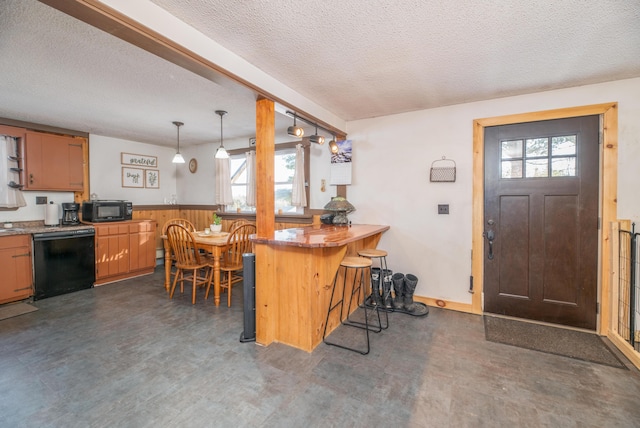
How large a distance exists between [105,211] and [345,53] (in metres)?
4.30

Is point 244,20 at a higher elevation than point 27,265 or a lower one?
higher

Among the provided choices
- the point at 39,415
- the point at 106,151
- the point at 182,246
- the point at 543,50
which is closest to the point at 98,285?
the point at 182,246

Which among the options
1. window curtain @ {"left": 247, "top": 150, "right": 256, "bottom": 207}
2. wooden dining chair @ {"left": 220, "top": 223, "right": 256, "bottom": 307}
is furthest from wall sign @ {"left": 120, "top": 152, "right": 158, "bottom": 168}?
wooden dining chair @ {"left": 220, "top": 223, "right": 256, "bottom": 307}

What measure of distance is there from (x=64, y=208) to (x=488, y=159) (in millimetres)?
5744

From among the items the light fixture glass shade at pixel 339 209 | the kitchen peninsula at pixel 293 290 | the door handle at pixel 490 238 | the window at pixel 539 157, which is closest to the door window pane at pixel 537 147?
the window at pixel 539 157

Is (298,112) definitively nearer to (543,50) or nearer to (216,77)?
(216,77)

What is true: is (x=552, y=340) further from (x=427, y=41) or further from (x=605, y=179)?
(x=427, y=41)

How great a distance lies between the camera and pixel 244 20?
1744 mm

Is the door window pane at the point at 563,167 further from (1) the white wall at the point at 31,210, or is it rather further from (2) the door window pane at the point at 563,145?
(1) the white wall at the point at 31,210

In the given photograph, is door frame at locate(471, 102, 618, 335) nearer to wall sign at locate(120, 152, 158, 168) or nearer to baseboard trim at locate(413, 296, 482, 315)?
baseboard trim at locate(413, 296, 482, 315)

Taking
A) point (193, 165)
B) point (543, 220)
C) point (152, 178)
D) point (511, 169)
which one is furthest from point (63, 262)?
point (543, 220)

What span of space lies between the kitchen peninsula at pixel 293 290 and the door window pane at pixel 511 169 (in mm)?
1828

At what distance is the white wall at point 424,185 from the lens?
3.16 meters

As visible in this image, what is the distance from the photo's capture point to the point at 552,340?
2.57 meters
